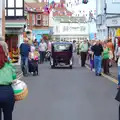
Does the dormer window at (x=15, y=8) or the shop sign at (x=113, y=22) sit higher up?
the dormer window at (x=15, y=8)

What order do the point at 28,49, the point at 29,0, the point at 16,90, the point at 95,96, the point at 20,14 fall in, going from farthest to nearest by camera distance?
the point at 29,0
the point at 20,14
the point at 28,49
the point at 95,96
the point at 16,90

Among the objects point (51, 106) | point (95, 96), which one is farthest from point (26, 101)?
point (95, 96)

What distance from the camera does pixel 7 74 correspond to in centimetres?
775

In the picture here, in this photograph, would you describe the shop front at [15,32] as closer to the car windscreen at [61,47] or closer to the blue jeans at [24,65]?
the car windscreen at [61,47]

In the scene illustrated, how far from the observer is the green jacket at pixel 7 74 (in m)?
7.69

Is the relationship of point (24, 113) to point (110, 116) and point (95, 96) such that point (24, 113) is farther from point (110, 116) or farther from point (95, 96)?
point (95, 96)

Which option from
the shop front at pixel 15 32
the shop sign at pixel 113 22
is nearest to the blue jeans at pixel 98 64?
the shop front at pixel 15 32

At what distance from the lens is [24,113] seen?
11.7 meters

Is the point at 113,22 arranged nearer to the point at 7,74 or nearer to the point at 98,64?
the point at 98,64

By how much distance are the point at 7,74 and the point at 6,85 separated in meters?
0.17

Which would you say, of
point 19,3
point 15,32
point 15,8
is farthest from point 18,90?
point 19,3

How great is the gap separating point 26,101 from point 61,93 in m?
2.21

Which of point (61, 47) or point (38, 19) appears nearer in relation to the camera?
point (61, 47)

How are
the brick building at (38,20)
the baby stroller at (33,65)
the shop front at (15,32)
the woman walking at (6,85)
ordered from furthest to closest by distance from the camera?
the brick building at (38,20)
the shop front at (15,32)
the baby stroller at (33,65)
the woman walking at (6,85)
